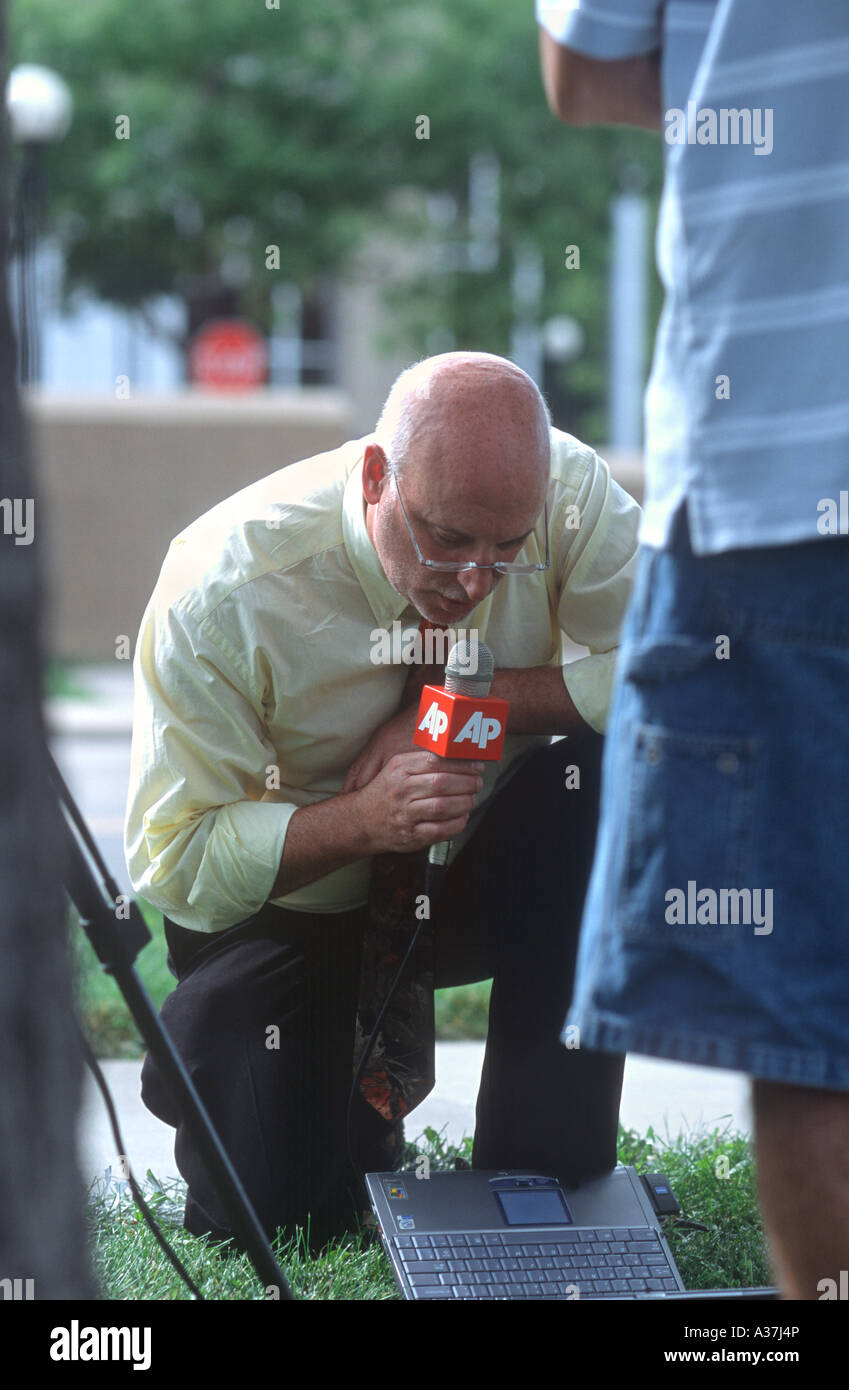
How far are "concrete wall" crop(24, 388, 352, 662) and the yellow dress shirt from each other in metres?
10.2

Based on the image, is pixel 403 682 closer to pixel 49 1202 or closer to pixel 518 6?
pixel 49 1202

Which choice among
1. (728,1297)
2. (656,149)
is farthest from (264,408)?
(728,1297)

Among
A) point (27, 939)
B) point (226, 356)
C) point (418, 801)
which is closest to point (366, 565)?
point (418, 801)

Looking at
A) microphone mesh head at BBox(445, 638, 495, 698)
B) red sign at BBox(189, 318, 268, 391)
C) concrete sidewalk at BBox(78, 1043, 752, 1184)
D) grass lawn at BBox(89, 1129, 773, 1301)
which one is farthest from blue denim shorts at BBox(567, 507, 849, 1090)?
red sign at BBox(189, 318, 268, 391)

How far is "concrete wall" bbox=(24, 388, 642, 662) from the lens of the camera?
12.7m

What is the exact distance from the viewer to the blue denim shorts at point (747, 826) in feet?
4.97

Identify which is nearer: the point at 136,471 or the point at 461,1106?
the point at 461,1106

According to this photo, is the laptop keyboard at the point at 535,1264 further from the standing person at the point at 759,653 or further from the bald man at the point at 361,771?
the standing person at the point at 759,653

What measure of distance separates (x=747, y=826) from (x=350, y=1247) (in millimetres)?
1262

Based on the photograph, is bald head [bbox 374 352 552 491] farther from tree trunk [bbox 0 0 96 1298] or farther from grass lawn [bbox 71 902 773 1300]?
tree trunk [bbox 0 0 96 1298]

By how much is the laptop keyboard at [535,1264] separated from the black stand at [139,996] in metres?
0.31

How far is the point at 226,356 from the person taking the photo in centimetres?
1842

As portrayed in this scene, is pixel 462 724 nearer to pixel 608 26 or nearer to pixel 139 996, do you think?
pixel 139 996

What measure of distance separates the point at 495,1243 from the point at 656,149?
46.3 ft
